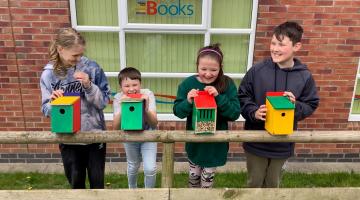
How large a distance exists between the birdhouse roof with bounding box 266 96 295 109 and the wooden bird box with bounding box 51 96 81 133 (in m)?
1.24

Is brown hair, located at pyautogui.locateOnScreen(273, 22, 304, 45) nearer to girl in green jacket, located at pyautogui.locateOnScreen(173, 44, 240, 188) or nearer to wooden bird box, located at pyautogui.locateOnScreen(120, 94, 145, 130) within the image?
girl in green jacket, located at pyautogui.locateOnScreen(173, 44, 240, 188)

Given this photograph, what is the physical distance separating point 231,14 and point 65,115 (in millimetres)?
2673

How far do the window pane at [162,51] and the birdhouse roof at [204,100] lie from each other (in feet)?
6.74

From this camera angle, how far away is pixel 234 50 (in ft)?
14.6

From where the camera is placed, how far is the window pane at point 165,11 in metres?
4.20

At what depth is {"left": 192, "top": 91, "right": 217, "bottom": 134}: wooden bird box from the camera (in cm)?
221

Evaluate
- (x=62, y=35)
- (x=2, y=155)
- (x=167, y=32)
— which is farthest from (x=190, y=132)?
(x=2, y=155)

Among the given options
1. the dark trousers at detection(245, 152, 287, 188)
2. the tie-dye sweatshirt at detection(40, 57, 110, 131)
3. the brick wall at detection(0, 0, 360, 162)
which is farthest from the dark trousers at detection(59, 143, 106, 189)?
the brick wall at detection(0, 0, 360, 162)

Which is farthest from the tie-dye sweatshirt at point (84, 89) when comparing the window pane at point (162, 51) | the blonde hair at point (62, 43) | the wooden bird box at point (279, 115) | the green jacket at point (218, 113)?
the window pane at point (162, 51)

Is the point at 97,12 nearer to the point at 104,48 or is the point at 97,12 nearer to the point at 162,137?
the point at 104,48

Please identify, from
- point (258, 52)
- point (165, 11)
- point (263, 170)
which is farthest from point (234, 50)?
point (263, 170)

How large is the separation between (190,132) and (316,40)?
2578mm

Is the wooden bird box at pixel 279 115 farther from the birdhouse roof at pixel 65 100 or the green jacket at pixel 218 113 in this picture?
the birdhouse roof at pixel 65 100

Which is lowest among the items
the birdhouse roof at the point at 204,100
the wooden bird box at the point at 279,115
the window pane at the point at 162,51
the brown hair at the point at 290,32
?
the wooden bird box at the point at 279,115
